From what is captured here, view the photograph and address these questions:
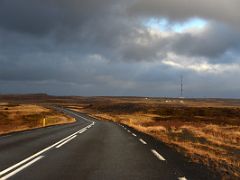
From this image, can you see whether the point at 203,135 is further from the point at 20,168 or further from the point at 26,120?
the point at 26,120

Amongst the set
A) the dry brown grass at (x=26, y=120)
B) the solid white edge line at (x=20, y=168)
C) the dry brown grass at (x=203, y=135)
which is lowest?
the dry brown grass at (x=26, y=120)

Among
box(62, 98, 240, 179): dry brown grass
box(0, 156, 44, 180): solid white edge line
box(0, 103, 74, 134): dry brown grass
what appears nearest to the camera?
box(0, 156, 44, 180): solid white edge line

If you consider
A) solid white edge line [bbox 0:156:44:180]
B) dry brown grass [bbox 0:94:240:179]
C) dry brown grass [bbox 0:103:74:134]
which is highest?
solid white edge line [bbox 0:156:44:180]

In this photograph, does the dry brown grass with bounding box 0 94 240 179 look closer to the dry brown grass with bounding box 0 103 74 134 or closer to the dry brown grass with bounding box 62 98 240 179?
the dry brown grass with bounding box 62 98 240 179

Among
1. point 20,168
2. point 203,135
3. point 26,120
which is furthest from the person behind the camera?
point 26,120

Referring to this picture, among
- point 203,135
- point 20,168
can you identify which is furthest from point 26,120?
point 20,168

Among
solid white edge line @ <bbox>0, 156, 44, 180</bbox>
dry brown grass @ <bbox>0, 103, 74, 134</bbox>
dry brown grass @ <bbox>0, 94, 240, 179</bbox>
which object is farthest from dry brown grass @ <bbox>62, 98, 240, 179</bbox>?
dry brown grass @ <bbox>0, 103, 74, 134</bbox>

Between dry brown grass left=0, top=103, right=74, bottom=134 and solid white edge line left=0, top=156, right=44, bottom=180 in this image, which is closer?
solid white edge line left=0, top=156, right=44, bottom=180

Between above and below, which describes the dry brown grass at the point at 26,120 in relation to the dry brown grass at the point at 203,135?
below

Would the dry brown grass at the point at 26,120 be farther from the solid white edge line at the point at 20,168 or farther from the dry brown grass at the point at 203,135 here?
the solid white edge line at the point at 20,168

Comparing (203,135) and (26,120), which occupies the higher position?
(203,135)

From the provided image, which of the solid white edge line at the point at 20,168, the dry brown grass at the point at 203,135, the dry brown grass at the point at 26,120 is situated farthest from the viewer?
the dry brown grass at the point at 26,120

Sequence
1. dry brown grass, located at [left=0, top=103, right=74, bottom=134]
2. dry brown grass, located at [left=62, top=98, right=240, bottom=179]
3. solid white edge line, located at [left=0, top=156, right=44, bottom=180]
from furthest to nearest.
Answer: dry brown grass, located at [left=0, top=103, right=74, bottom=134] < dry brown grass, located at [left=62, top=98, right=240, bottom=179] < solid white edge line, located at [left=0, top=156, right=44, bottom=180]

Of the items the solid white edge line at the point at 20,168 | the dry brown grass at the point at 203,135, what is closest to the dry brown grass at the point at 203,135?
the dry brown grass at the point at 203,135
